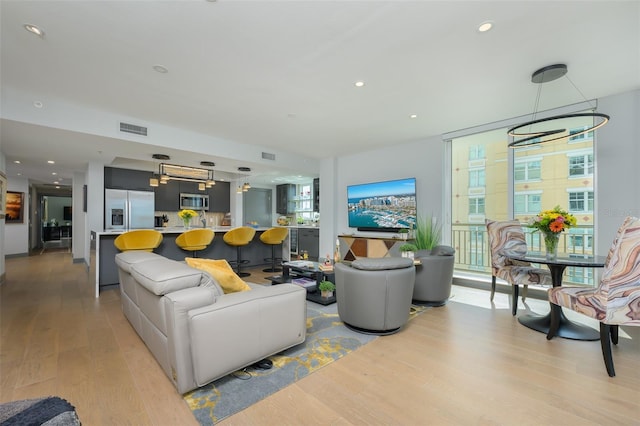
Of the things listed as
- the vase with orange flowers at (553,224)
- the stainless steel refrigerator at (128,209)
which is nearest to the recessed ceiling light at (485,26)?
the vase with orange flowers at (553,224)

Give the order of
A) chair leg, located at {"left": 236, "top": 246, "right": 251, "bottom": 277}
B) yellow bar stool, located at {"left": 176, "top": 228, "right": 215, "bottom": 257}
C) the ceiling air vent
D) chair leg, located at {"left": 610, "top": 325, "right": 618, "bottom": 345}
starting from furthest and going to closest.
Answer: chair leg, located at {"left": 236, "top": 246, "right": 251, "bottom": 277} → yellow bar stool, located at {"left": 176, "top": 228, "right": 215, "bottom": 257} → the ceiling air vent → chair leg, located at {"left": 610, "top": 325, "right": 618, "bottom": 345}

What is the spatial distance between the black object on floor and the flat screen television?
3.96 meters

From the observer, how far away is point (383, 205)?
18.8ft

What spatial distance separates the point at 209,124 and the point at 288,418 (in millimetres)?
4099

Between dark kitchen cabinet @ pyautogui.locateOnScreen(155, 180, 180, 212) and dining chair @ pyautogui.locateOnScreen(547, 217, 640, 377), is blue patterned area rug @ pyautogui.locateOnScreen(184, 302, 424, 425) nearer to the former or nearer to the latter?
dining chair @ pyautogui.locateOnScreen(547, 217, 640, 377)

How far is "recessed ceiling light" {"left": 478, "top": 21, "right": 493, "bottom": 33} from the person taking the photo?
6.99 feet

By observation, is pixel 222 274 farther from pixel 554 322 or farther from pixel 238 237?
pixel 238 237

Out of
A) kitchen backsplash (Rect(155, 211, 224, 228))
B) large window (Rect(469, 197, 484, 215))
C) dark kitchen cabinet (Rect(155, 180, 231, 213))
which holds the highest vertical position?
dark kitchen cabinet (Rect(155, 180, 231, 213))

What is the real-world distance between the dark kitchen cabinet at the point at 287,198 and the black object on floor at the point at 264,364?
281 inches

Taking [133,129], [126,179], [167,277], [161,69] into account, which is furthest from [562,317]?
[126,179]

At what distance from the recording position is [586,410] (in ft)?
5.45

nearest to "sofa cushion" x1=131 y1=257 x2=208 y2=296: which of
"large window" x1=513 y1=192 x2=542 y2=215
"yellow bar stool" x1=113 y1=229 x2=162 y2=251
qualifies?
"yellow bar stool" x1=113 y1=229 x2=162 y2=251

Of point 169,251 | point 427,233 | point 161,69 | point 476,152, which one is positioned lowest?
Answer: point 169,251

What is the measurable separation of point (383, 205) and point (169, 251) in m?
4.21
